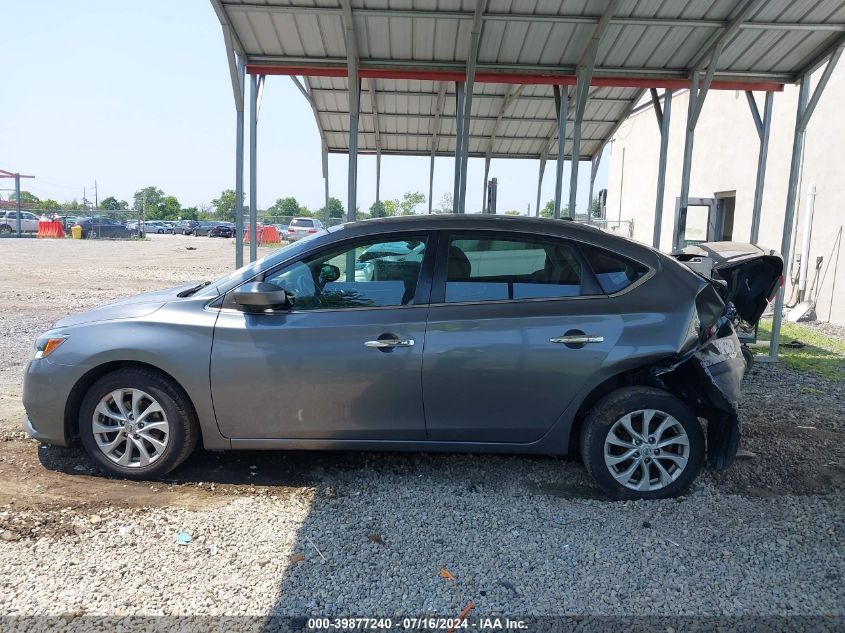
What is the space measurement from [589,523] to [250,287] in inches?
97.6

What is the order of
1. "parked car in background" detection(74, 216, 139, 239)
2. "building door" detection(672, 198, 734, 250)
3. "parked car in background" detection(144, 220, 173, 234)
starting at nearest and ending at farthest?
"building door" detection(672, 198, 734, 250) < "parked car in background" detection(74, 216, 139, 239) < "parked car in background" detection(144, 220, 173, 234)

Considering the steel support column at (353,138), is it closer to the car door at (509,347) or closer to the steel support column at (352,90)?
the steel support column at (352,90)

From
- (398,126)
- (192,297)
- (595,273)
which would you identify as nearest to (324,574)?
(192,297)

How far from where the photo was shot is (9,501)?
4039 millimetres

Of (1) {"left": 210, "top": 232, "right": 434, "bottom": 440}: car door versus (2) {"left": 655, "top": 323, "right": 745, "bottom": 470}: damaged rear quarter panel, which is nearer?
(1) {"left": 210, "top": 232, "right": 434, "bottom": 440}: car door

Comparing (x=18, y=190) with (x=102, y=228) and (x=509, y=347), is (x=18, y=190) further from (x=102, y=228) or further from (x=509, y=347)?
(x=509, y=347)

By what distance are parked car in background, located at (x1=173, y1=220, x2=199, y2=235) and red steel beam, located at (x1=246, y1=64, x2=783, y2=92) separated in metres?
53.5

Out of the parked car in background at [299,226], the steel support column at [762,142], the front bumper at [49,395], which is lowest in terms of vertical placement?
the front bumper at [49,395]

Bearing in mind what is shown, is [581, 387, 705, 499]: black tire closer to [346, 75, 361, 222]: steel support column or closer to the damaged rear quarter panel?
the damaged rear quarter panel

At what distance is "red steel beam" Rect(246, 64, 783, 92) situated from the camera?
337 inches

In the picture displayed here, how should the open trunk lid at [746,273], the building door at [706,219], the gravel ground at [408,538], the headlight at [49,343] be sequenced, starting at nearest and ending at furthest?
the gravel ground at [408,538] → the headlight at [49,343] → the open trunk lid at [746,273] → the building door at [706,219]

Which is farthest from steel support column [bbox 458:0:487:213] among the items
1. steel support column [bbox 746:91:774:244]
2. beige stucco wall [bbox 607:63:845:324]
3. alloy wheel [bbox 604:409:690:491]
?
beige stucco wall [bbox 607:63:845:324]

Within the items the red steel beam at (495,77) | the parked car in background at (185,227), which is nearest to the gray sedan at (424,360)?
the red steel beam at (495,77)

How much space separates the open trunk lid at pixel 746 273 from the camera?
20.5ft
